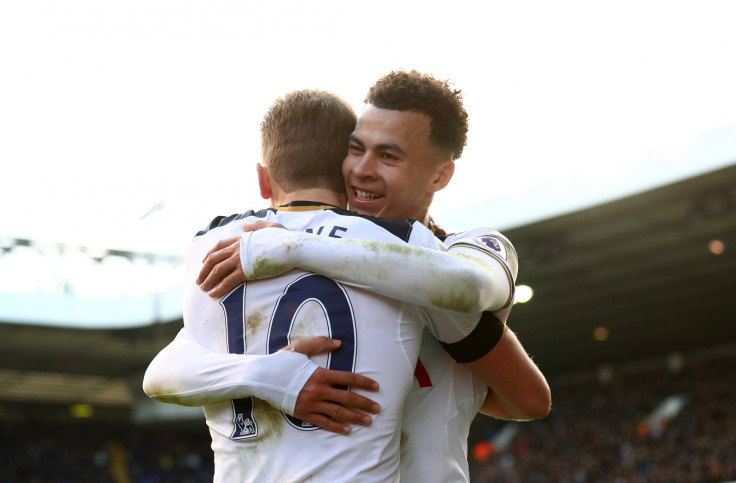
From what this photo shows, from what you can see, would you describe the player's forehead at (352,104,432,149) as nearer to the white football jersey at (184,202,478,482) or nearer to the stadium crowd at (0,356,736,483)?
the white football jersey at (184,202,478,482)

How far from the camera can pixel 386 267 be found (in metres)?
2.09

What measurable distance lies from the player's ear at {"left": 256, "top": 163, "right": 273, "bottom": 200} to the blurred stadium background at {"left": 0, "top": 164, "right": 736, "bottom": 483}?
13530mm

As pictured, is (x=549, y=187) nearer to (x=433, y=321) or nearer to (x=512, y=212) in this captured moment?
(x=512, y=212)

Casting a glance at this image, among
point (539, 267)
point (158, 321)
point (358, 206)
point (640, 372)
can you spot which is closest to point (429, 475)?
point (358, 206)

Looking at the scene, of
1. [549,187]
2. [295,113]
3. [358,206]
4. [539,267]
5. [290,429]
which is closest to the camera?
[290,429]

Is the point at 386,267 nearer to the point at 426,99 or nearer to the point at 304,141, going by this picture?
the point at 304,141

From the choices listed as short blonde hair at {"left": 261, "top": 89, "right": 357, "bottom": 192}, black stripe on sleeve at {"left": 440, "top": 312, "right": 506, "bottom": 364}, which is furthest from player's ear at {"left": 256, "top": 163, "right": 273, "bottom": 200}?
black stripe on sleeve at {"left": 440, "top": 312, "right": 506, "bottom": 364}

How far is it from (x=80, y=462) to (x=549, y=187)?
25.6 meters

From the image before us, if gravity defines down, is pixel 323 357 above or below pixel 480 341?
above

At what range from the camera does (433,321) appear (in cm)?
227

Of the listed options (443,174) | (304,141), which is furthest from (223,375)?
(443,174)

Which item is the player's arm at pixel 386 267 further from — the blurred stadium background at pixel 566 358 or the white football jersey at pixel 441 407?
the blurred stadium background at pixel 566 358

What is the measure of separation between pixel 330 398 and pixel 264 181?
2.52ft

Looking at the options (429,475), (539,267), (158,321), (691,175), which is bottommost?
(158,321)
